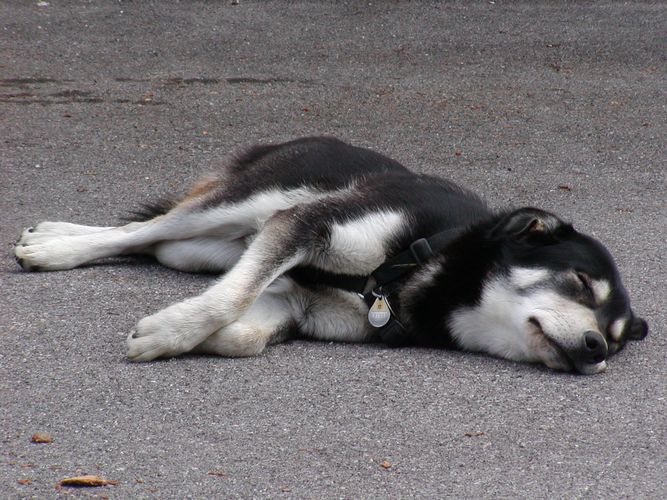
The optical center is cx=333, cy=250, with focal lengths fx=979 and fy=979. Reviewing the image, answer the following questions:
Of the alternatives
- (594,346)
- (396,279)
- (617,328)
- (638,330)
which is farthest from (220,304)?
(638,330)

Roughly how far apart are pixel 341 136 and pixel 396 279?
3.43m

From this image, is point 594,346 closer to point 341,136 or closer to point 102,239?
point 102,239

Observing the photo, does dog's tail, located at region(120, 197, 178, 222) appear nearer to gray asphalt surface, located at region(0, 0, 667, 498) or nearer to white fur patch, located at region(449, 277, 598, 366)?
gray asphalt surface, located at region(0, 0, 667, 498)

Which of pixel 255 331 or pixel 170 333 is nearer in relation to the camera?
pixel 170 333

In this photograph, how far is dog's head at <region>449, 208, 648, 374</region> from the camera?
12.6 feet

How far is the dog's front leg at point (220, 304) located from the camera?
150 inches

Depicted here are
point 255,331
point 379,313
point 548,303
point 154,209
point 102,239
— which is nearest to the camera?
point 548,303

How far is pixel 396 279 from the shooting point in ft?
13.9

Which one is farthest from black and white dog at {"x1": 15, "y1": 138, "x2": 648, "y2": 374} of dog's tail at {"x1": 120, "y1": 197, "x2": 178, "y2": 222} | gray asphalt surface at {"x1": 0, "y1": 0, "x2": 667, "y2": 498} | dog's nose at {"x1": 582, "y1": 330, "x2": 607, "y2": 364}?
dog's tail at {"x1": 120, "y1": 197, "x2": 178, "y2": 222}

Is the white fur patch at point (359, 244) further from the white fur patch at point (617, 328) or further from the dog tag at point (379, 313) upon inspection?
the white fur patch at point (617, 328)

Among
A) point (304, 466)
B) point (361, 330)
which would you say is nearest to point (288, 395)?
point (304, 466)

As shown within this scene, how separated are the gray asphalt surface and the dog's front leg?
0.09 m

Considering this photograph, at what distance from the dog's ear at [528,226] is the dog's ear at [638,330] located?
A: 509 mm

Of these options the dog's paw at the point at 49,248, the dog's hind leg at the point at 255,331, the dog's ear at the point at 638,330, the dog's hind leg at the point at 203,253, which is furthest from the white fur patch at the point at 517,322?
the dog's paw at the point at 49,248
